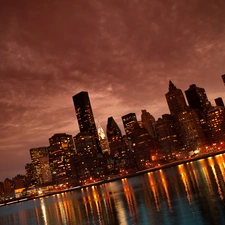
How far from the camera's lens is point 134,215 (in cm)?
4078

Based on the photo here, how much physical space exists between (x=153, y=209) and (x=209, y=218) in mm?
13450

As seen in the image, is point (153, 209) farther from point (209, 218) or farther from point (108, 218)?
point (209, 218)

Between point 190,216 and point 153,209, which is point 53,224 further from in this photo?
point 190,216

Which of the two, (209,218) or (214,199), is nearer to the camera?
(209,218)

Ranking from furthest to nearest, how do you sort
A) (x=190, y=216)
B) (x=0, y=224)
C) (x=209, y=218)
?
(x=0, y=224) < (x=190, y=216) < (x=209, y=218)

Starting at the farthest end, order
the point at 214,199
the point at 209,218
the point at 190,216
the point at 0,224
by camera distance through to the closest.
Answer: the point at 0,224 → the point at 214,199 → the point at 190,216 → the point at 209,218

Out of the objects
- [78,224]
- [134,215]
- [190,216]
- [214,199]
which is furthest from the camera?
[78,224]

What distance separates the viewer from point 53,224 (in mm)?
53844

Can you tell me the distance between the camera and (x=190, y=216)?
105 ft

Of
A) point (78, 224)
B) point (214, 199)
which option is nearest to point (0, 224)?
point (78, 224)

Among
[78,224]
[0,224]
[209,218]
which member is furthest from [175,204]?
[0,224]

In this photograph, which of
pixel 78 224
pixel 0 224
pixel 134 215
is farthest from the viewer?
pixel 0 224

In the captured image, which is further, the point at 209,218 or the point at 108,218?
the point at 108,218

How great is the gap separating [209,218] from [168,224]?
4171 millimetres
